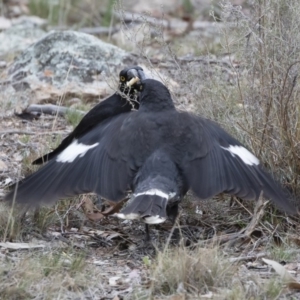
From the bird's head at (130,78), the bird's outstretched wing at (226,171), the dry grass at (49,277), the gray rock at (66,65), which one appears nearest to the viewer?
the dry grass at (49,277)

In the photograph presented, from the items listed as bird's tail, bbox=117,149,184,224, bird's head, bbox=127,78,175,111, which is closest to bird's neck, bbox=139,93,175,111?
bird's head, bbox=127,78,175,111

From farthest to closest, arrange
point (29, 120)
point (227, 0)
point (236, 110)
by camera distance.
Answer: point (29, 120) < point (236, 110) < point (227, 0)

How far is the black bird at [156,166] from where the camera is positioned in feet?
16.9

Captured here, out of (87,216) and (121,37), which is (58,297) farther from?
(121,37)

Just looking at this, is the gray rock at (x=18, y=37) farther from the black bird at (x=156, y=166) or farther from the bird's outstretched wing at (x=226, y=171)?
the bird's outstretched wing at (x=226, y=171)

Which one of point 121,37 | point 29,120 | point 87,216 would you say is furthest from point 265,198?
point 121,37

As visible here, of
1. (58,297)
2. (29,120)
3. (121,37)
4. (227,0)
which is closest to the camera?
(58,297)

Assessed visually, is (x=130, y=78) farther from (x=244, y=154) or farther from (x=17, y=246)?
(x=17, y=246)

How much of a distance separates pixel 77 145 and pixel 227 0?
4.46 ft

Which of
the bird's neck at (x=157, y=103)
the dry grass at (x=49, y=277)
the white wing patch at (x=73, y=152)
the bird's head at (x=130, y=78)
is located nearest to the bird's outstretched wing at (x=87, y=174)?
the white wing patch at (x=73, y=152)

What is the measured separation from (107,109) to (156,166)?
4.02 ft

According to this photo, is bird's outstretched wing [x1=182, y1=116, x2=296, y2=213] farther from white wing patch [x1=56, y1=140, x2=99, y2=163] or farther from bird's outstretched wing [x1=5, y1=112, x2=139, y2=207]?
white wing patch [x1=56, y1=140, x2=99, y2=163]

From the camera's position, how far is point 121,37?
10414mm

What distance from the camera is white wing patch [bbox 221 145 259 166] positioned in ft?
18.0
